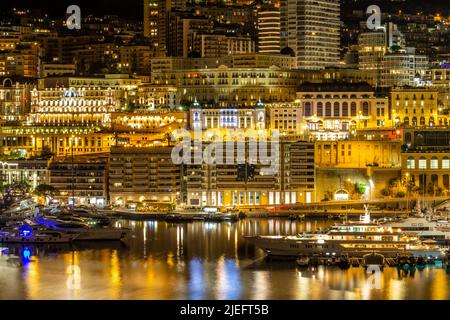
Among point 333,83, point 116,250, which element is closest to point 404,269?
point 116,250

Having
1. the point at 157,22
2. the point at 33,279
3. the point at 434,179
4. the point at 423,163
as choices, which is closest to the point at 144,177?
the point at 423,163

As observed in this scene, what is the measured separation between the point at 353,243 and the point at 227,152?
1294 centimetres

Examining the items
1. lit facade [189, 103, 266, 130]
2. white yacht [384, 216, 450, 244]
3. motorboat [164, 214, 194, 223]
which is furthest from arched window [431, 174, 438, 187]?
white yacht [384, 216, 450, 244]

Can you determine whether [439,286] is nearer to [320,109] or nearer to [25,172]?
[25,172]

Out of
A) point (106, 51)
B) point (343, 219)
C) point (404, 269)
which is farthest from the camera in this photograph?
point (106, 51)

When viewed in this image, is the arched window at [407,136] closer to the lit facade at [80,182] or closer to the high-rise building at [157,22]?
the lit facade at [80,182]

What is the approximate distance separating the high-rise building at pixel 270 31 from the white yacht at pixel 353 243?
81.4ft

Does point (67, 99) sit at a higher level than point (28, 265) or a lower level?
higher

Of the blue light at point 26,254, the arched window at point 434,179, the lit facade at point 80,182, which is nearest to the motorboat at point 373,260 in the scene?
the blue light at point 26,254

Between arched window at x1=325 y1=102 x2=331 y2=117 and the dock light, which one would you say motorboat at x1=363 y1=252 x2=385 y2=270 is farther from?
arched window at x1=325 y1=102 x2=331 y2=117

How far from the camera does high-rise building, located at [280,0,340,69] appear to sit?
176 ft
